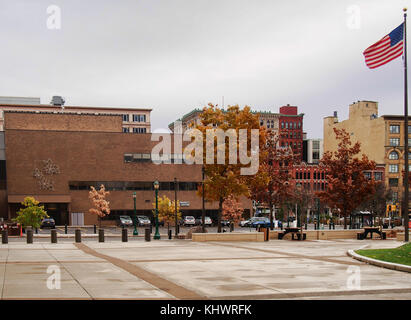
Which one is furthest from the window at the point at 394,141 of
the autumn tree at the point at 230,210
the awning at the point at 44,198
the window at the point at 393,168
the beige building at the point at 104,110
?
the awning at the point at 44,198

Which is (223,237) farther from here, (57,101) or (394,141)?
(57,101)

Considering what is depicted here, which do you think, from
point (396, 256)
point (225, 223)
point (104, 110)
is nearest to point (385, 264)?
point (396, 256)

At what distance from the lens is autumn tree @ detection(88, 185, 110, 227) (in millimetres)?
70688

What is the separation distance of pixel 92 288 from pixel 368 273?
28.6 feet

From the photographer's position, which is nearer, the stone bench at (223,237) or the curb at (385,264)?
the curb at (385,264)

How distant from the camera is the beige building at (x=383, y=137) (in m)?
A: 114

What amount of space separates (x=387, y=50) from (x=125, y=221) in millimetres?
52199

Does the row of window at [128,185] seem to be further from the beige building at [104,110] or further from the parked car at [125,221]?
the beige building at [104,110]

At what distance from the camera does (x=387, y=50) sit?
27281 mm

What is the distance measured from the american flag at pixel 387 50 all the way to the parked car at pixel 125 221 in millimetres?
49921

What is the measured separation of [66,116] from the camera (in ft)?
289

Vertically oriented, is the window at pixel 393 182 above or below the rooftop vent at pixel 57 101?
below

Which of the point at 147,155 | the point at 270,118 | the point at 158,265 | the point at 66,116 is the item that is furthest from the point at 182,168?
the point at 270,118
